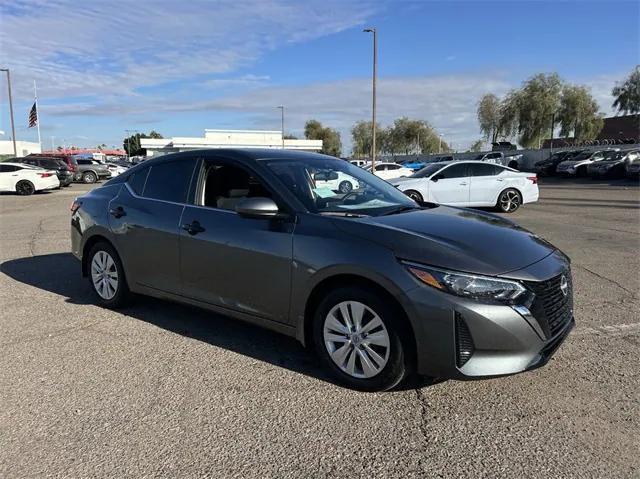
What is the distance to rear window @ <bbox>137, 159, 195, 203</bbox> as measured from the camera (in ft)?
15.4

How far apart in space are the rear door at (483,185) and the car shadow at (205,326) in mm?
10549

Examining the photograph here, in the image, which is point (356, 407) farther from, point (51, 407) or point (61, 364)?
point (61, 364)

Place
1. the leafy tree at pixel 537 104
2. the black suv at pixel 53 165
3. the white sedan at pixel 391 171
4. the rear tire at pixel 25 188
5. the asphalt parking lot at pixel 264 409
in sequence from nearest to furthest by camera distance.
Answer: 1. the asphalt parking lot at pixel 264 409
2. the rear tire at pixel 25 188
3. the white sedan at pixel 391 171
4. the black suv at pixel 53 165
5. the leafy tree at pixel 537 104

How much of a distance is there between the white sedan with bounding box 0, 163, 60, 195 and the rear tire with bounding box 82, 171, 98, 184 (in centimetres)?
1095

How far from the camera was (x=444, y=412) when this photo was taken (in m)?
3.25

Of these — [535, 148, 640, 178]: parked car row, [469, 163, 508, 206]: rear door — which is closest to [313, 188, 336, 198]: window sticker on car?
[469, 163, 508, 206]: rear door

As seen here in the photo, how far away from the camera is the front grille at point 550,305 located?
10.5 ft

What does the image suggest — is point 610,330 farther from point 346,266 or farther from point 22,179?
point 22,179

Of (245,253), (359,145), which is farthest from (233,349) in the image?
(359,145)

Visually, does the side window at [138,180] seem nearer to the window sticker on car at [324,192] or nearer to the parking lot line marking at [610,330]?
the window sticker on car at [324,192]

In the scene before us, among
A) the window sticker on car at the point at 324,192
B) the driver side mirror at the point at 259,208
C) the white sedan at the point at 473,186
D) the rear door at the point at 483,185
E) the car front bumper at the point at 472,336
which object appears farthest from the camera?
the rear door at the point at 483,185

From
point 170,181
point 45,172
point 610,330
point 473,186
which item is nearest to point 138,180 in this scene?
point 170,181

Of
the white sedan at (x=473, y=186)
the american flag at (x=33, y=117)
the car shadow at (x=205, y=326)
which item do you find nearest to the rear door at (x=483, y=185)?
the white sedan at (x=473, y=186)

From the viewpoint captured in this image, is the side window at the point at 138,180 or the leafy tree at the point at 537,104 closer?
the side window at the point at 138,180
